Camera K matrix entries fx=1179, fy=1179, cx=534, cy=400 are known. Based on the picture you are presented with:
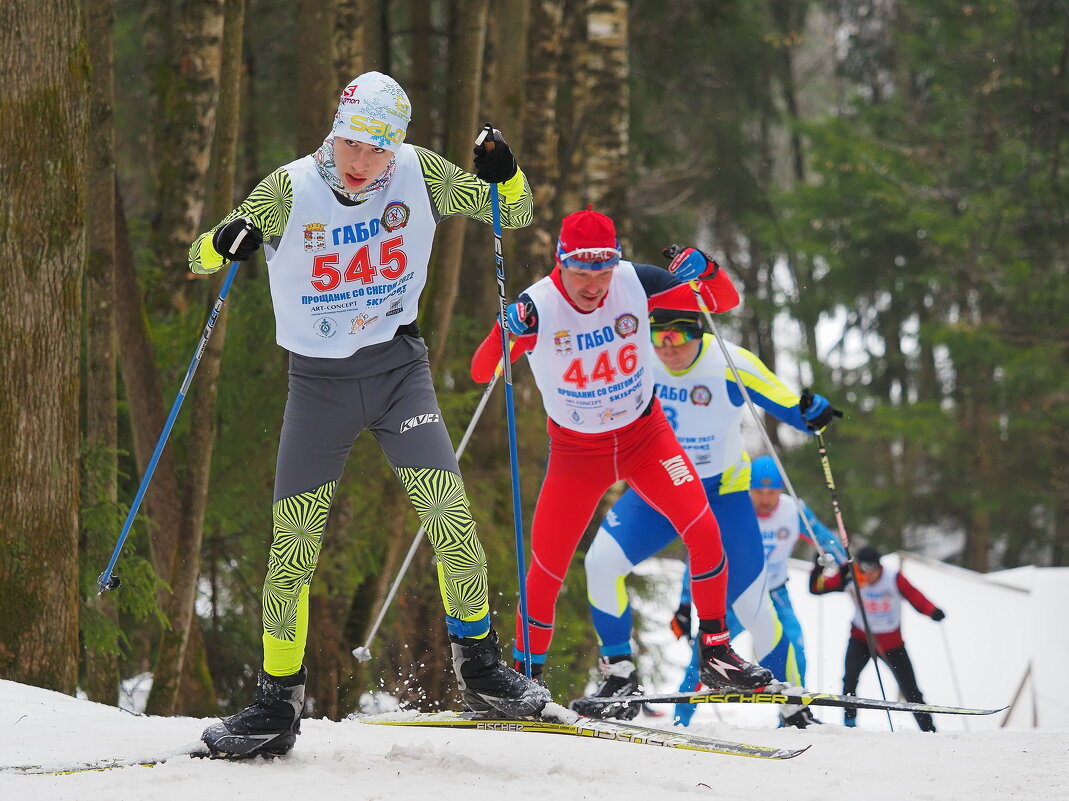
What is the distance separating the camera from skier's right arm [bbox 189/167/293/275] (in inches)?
153

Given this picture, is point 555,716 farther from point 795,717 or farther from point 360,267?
point 795,717

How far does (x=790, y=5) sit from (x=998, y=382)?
6729 millimetres

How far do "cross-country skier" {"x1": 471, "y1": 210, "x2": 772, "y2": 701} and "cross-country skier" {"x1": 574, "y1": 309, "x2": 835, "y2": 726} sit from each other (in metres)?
0.72

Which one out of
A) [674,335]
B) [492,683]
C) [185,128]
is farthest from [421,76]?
[492,683]

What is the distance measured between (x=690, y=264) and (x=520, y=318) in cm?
81

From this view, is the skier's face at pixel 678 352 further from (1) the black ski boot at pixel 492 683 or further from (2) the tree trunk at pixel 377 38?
(2) the tree trunk at pixel 377 38

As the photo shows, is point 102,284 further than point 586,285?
Yes

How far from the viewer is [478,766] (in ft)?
13.8

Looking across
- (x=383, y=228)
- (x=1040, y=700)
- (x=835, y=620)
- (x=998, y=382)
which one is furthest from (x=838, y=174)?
(x=383, y=228)

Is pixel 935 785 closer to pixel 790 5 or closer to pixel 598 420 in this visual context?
pixel 598 420

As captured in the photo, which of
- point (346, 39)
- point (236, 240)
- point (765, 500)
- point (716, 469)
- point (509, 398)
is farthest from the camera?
point (765, 500)

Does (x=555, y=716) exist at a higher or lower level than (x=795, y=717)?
higher

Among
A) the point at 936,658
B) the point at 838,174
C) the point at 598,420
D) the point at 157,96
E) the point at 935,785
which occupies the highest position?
the point at 838,174

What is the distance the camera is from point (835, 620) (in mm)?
14672
